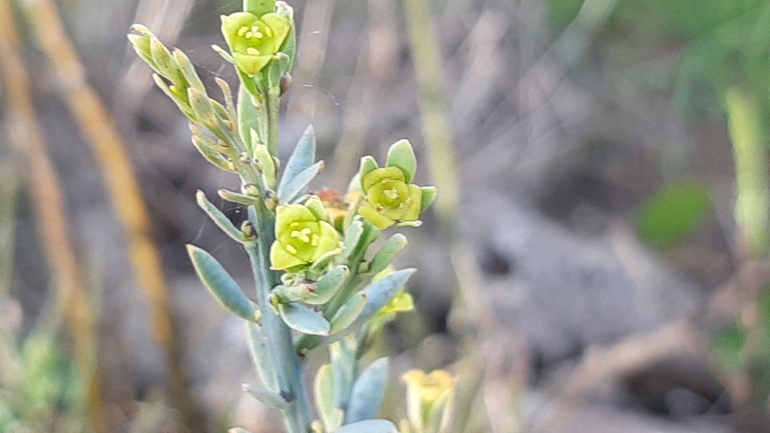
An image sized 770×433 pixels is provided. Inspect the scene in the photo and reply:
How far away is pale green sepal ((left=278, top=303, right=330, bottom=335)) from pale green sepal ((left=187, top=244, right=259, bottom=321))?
0.13 ft

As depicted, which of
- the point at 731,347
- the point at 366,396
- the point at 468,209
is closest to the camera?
the point at 366,396

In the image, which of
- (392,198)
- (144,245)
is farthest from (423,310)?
(392,198)

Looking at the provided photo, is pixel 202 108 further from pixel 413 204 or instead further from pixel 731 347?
pixel 731 347

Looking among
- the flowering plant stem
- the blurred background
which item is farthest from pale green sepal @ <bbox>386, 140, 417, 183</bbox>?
the blurred background

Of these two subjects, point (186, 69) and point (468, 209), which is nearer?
point (186, 69)

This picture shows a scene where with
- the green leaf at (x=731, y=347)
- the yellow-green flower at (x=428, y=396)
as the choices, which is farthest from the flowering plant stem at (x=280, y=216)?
the green leaf at (x=731, y=347)

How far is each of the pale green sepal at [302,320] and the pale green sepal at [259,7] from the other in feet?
0.52

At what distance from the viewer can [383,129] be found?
172cm

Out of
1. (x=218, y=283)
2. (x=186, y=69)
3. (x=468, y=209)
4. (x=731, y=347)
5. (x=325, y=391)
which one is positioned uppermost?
(x=186, y=69)

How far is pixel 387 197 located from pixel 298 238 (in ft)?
0.18

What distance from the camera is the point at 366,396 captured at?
434 mm

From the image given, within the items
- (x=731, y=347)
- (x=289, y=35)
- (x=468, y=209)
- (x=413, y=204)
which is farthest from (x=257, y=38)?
(x=468, y=209)

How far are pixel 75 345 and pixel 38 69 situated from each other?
28.2 inches

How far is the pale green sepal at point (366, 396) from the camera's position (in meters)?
0.43
